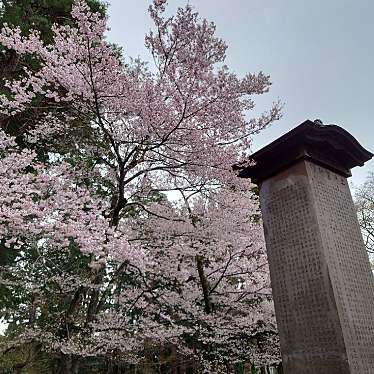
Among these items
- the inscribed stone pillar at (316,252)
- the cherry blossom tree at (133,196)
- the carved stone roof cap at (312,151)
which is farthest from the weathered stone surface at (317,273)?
the cherry blossom tree at (133,196)

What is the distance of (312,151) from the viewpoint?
175 inches

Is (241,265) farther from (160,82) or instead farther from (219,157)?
(160,82)

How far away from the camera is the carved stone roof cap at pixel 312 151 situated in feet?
14.2

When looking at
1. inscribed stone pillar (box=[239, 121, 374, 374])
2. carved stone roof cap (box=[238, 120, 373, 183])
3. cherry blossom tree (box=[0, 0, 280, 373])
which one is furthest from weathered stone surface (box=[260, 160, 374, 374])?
cherry blossom tree (box=[0, 0, 280, 373])

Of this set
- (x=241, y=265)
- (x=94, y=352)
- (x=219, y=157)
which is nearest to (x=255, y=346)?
(x=241, y=265)

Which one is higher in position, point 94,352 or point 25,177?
point 25,177

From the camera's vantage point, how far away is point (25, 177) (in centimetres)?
531

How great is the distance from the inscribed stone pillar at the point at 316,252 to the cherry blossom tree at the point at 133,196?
161 cm

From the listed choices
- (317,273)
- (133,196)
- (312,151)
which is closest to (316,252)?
(317,273)

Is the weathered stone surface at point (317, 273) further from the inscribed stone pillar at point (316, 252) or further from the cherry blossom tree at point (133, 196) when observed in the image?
the cherry blossom tree at point (133, 196)

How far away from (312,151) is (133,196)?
4.05 m

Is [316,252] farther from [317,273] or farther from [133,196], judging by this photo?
[133,196]

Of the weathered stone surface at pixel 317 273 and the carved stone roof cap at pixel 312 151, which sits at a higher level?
the carved stone roof cap at pixel 312 151

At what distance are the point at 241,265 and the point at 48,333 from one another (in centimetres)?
477
